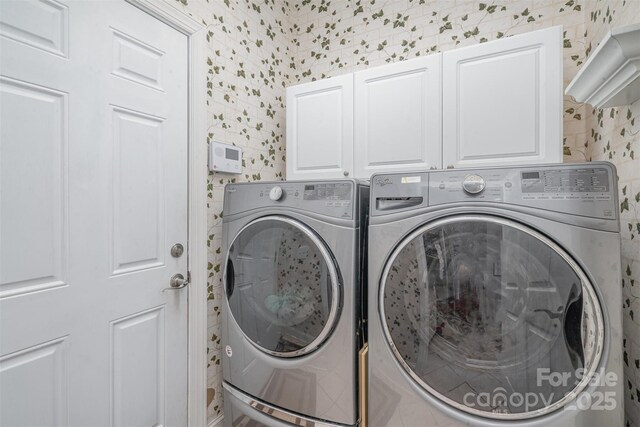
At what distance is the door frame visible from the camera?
1.50m

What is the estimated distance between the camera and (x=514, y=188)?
979 mm

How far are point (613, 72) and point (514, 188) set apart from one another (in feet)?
1.30

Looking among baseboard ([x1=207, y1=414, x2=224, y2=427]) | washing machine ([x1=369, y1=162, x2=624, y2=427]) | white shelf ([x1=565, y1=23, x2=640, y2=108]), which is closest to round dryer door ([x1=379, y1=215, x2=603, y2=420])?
washing machine ([x1=369, y1=162, x2=624, y2=427])

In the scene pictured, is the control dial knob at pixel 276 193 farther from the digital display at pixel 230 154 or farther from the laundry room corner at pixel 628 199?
the laundry room corner at pixel 628 199

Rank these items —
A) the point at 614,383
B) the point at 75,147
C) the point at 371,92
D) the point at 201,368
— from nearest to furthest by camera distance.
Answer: the point at 614,383 → the point at 75,147 → the point at 201,368 → the point at 371,92

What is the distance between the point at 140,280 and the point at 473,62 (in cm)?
182

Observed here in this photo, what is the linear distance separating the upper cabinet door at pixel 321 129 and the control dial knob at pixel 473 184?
755 mm

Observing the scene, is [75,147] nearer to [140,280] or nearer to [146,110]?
[146,110]

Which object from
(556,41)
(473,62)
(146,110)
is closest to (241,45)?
(146,110)

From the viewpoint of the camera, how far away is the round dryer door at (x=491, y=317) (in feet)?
2.99

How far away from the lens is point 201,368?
153cm

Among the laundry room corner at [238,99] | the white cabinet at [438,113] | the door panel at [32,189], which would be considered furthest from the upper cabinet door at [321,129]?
the door panel at [32,189]

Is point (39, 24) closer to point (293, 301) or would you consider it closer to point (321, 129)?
point (321, 129)

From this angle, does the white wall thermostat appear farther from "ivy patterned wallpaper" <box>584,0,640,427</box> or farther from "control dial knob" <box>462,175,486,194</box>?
"ivy patterned wallpaper" <box>584,0,640,427</box>
